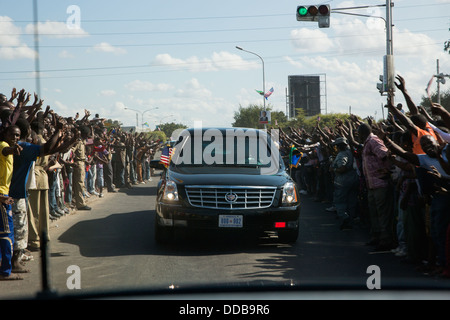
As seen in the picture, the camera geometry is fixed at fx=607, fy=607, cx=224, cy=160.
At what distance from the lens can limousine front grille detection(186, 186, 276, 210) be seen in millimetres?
8797

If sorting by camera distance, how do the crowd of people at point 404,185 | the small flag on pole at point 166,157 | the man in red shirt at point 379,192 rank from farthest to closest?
the small flag on pole at point 166,157 < the man in red shirt at point 379,192 < the crowd of people at point 404,185

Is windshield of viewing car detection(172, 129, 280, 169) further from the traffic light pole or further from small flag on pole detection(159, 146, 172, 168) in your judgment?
the traffic light pole

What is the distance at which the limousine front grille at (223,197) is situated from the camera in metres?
8.80

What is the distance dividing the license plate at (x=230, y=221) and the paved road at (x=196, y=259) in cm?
37

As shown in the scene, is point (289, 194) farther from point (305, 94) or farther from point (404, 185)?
point (305, 94)

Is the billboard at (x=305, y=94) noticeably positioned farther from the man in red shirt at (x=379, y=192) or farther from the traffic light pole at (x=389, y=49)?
the man in red shirt at (x=379, y=192)

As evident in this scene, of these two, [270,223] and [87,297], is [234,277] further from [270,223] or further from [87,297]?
[87,297]

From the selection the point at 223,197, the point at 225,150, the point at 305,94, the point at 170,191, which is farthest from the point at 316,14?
the point at 305,94

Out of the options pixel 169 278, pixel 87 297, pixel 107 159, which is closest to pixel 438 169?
pixel 169 278

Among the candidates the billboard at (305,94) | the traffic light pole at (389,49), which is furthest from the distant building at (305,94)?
the traffic light pole at (389,49)

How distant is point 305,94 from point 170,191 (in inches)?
3412

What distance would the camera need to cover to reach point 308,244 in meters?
9.43

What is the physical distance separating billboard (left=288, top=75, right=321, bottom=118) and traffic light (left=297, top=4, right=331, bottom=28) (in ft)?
248
